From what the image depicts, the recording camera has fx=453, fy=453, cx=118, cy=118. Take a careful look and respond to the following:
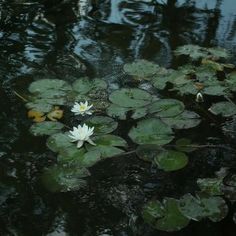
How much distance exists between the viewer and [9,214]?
4.32 feet

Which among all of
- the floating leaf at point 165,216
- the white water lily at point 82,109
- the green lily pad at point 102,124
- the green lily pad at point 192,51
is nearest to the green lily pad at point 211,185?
the floating leaf at point 165,216

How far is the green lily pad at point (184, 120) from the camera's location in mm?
1602

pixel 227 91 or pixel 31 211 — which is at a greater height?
pixel 227 91

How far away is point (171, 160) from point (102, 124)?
312 mm

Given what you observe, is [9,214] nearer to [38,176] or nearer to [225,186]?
[38,176]

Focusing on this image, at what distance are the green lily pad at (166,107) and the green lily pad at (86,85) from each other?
260mm

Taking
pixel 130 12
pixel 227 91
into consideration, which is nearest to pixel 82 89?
pixel 227 91

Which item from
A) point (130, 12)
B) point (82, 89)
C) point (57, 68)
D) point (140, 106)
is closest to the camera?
point (140, 106)

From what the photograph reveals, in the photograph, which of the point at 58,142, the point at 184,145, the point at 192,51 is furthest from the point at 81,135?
the point at 192,51

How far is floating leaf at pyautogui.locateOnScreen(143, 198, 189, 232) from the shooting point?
1.22m

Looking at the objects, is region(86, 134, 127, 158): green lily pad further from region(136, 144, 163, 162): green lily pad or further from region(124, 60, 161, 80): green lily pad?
region(124, 60, 161, 80): green lily pad

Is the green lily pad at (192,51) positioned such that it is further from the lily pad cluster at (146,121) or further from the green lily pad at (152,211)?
the green lily pad at (152,211)

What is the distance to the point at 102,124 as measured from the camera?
5.35ft

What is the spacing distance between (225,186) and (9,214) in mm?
640
